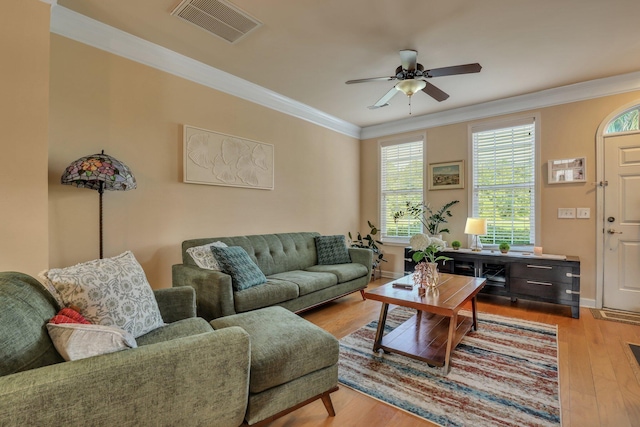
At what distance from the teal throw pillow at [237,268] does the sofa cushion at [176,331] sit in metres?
0.78

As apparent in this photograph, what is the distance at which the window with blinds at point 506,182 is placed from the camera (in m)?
4.03

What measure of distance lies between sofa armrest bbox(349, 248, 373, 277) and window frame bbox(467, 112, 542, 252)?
1574mm

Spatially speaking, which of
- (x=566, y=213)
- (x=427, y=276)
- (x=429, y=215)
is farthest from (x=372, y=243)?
(x=566, y=213)

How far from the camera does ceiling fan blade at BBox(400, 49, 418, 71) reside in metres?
2.68

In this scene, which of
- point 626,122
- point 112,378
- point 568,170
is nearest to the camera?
point 112,378

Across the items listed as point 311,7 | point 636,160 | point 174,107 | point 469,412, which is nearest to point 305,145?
point 174,107

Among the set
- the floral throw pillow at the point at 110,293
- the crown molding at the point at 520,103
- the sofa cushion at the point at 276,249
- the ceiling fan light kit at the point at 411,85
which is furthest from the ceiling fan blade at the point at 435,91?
the floral throw pillow at the point at 110,293

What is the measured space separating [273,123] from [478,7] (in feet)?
8.31

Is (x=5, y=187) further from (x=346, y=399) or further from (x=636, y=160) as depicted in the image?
(x=636, y=160)

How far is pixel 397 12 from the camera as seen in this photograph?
231 cm

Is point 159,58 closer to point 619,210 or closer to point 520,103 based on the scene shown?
point 520,103

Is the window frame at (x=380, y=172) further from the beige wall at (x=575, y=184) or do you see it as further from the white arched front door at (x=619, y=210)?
the white arched front door at (x=619, y=210)

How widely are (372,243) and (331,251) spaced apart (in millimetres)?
1274

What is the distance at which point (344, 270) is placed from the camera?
3625mm
